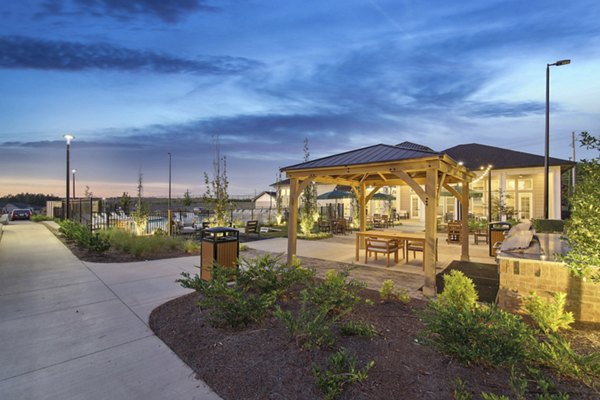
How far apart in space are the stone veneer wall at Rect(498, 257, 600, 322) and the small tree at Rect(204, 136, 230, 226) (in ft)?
31.5

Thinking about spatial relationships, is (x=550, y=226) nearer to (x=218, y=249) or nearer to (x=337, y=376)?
(x=218, y=249)

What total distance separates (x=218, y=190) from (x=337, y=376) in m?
10.4

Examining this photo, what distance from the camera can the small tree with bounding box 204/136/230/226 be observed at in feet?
37.9

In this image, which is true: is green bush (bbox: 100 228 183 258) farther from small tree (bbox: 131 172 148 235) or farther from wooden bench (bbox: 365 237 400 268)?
wooden bench (bbox: 365 237 400 268)

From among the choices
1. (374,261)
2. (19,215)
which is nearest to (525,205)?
(374,261)

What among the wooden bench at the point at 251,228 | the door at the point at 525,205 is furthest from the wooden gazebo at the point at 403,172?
the door at the point at 525,205

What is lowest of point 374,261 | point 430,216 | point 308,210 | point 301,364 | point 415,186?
point 374,261

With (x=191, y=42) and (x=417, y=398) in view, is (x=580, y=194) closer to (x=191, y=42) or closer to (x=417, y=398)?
(x=417, y=398)

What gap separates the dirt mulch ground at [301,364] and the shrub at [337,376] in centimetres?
8

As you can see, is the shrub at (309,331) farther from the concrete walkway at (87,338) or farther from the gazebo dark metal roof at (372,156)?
the gazebo dark metal roof at (372,156)

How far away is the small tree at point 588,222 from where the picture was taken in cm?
336

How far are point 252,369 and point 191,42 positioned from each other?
15.0 metres

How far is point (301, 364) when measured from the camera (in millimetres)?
2809

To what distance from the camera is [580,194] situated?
3764 mm
